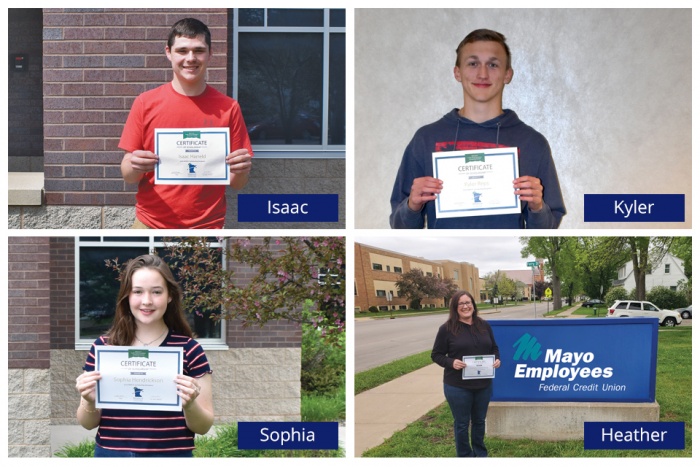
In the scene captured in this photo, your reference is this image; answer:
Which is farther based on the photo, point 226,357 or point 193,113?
point 226,357

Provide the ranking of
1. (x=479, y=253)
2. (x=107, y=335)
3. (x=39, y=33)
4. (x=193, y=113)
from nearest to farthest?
(x=107, y=335)
(x=193, y=113)
(x=479, y=253)
(x=39, y=33)

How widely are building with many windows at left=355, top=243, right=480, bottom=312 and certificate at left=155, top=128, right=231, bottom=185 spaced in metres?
0.91

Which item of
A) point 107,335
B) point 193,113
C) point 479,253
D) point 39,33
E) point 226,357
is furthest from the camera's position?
point 39,33

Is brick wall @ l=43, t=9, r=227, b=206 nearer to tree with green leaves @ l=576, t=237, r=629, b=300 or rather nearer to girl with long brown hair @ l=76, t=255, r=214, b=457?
girl with long brown hair @ l=76, t=255, r=214, b=457

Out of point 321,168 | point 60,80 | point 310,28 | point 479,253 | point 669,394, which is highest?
point 310,28

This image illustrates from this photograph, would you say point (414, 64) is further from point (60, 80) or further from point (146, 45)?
point (60, 80)

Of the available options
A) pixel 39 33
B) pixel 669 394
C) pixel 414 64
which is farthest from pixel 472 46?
pixel 39 33

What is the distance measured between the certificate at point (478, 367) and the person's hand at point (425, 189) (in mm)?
880

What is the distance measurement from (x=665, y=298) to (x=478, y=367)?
128 centimetres

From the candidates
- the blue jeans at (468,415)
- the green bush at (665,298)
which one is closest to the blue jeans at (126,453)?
the blue jeans at (468,415)

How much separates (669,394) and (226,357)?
8.36ft

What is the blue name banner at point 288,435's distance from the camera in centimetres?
493

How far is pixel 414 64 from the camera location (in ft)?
18.4

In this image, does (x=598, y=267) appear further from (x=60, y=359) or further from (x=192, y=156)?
(x=60, y=359)
